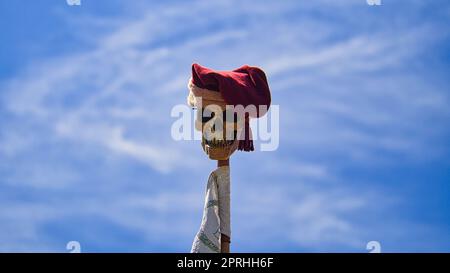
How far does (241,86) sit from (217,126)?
1.52 ft

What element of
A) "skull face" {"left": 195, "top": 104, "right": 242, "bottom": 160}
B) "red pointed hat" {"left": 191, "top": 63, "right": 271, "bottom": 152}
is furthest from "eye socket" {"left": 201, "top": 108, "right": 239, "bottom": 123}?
"red pointed hat" {"left": 191, "top": 63, "right": 271, "bottom": 152}

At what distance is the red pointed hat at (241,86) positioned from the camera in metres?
8.25

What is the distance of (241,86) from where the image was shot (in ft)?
27.3

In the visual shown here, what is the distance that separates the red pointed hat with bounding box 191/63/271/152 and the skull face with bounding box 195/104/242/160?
0.14 meters

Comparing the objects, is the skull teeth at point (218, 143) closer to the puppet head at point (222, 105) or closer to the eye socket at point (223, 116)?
the puppet head at point (222, 105)

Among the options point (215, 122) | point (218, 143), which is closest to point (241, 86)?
point (215, 122)

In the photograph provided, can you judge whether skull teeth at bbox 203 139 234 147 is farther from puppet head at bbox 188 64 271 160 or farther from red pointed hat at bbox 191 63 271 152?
red pointed hat at bbox 191 63 271 152

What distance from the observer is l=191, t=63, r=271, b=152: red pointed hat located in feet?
27.1

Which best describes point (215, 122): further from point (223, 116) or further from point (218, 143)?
point (218, 143)

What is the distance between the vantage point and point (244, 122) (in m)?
8.45
